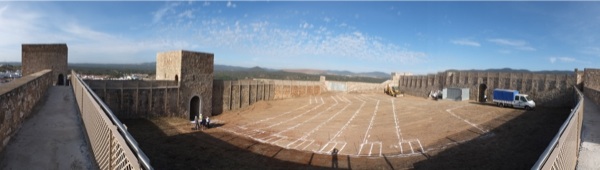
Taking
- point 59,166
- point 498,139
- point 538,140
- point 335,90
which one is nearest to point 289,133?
point 498,139

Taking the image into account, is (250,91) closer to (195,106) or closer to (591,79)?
(195,106)

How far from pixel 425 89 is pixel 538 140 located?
2648 cm

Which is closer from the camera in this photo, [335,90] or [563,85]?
[563,85]

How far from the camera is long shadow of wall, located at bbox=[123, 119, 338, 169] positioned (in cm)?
1538

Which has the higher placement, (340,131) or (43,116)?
(43,116)

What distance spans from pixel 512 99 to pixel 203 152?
22976mm

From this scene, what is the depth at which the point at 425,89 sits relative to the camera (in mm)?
42188

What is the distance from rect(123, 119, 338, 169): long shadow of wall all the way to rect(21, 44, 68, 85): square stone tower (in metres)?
9.69

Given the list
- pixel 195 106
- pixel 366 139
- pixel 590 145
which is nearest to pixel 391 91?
pixel 195 106

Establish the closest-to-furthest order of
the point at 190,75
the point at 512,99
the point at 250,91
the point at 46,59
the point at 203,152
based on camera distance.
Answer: the point at 203,152 < the point at 512,99 < the point at 46,59 < the point at 190,75 < the point at 250,91

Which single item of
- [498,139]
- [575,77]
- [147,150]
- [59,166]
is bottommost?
[147,150]

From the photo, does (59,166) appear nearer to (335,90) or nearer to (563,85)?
(563,85)

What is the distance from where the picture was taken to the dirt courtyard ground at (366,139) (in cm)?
1491

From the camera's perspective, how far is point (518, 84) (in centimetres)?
3153
